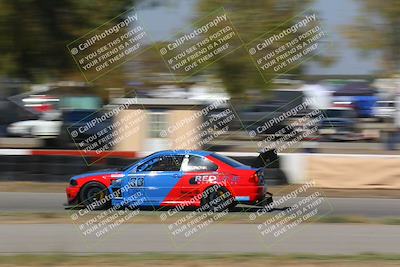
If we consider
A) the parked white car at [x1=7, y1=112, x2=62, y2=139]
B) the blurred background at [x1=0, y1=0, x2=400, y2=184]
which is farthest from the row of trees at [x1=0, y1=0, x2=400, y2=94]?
the parked white car at [x1=7, y1=112, x2=62, y2=139]

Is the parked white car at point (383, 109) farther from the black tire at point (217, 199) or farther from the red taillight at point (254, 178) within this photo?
the black tire at point (217, 199)

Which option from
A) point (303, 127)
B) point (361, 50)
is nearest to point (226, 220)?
point (303, 127)

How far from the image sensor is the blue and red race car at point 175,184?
13.2m

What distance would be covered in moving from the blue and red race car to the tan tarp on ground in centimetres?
407

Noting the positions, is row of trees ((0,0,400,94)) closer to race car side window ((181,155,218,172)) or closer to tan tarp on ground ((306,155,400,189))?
race car side window ((181,155,218,172))

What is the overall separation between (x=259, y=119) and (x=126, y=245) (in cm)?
2365

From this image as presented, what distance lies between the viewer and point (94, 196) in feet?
43.9

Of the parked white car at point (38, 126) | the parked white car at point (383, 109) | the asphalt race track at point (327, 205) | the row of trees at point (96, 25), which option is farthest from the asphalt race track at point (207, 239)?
the parked white car at point (383, 109)

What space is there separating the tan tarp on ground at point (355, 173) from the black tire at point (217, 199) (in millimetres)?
4714

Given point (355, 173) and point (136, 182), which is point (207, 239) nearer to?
point (136, 182)

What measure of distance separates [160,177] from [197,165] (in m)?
0.70

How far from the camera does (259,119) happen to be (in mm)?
32219

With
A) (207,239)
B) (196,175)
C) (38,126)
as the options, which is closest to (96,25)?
(196,175)

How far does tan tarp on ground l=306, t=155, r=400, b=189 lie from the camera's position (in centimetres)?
1727
